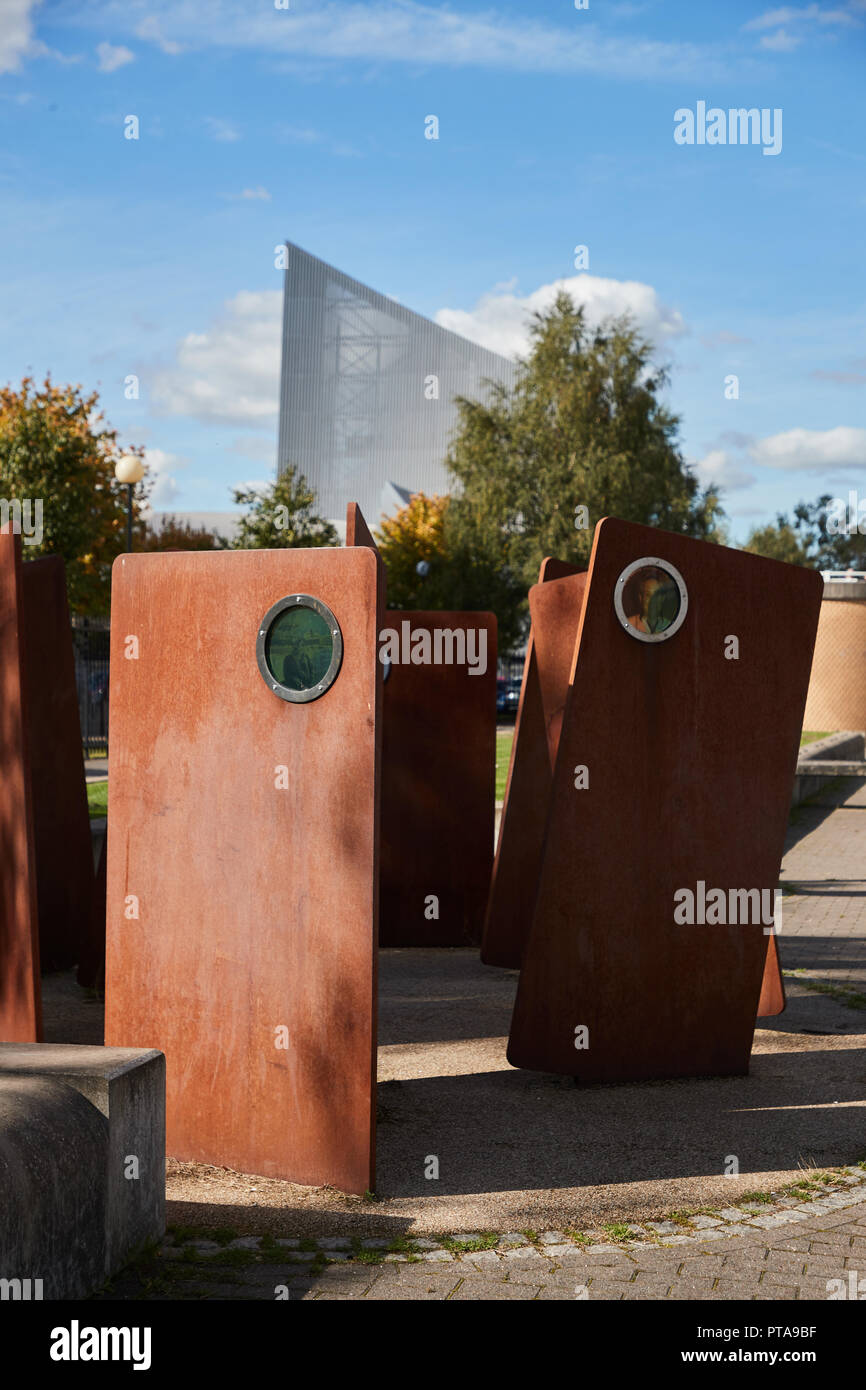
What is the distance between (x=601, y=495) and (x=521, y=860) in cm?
3743

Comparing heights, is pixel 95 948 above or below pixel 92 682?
below

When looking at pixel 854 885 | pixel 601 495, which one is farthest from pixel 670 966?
pixel 601 495

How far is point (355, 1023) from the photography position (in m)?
4.49

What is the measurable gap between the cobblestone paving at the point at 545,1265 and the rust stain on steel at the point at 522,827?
3.85 m

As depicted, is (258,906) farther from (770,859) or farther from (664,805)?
(770,859)

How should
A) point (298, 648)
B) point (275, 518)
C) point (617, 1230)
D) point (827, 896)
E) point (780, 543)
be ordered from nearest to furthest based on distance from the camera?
point (617, 1230) < point (298, 648) < point (827, 896) < point (275, 518) < point (780, 543)

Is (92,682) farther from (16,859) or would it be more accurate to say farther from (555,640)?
(16,859)

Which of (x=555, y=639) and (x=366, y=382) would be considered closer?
(x=555, y=639)

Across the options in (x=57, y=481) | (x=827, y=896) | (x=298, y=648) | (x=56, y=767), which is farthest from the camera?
(x=57, y=481)

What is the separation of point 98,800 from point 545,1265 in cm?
1167

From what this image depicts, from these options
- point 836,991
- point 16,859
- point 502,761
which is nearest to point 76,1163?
point 16,859

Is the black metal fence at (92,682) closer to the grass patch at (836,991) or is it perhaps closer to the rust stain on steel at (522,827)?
the rust stain on steel at (522,827)

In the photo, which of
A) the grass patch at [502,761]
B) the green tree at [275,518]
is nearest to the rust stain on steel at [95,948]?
the grass patch at [502,761]

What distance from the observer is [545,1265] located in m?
3.82
